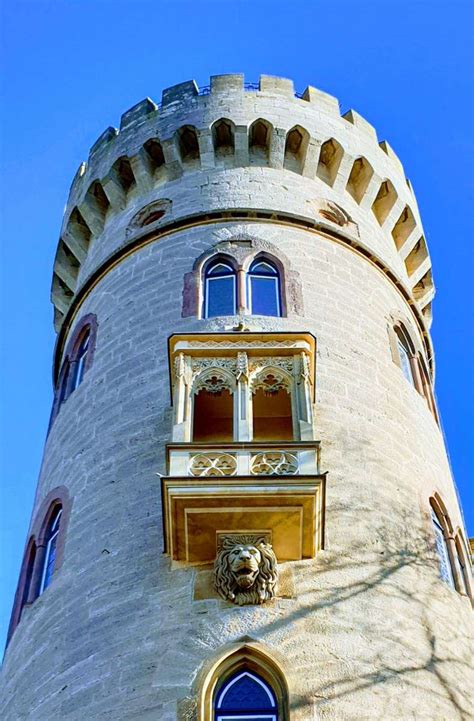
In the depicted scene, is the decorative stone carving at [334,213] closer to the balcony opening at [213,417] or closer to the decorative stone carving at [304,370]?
the decorative stone carving at [304,370]

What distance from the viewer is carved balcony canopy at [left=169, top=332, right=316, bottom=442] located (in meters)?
13.3

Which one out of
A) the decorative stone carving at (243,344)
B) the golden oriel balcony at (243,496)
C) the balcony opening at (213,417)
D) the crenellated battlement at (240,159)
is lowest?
the golden oriel balcony at (243,496)

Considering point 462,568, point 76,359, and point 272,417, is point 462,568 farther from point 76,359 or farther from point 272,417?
point 76,359

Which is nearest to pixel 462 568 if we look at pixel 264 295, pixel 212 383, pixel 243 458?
pixel 243 458

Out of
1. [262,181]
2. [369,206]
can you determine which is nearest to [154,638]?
[262,181]

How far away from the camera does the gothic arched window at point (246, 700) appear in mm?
10953

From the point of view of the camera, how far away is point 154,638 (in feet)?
38.3

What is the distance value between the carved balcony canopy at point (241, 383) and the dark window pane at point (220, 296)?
2138 millimetres

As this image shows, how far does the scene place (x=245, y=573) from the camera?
1187 cm

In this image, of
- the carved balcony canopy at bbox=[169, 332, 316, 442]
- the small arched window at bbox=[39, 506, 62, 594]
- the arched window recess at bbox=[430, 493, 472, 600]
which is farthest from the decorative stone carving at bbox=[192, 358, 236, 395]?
the arched window recess at bbox=[430, 493, 472, 600]

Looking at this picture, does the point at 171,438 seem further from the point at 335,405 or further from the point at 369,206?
the point at 369,206

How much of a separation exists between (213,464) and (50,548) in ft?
10.7

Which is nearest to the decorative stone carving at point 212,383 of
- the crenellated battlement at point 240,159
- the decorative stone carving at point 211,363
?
the decorative stone carving at point 211,363

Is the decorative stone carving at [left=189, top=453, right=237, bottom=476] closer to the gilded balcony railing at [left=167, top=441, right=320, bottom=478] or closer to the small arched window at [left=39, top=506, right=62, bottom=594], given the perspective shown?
the gilded balcony railing at [left=167, top=441, right=320, bottom=478]
